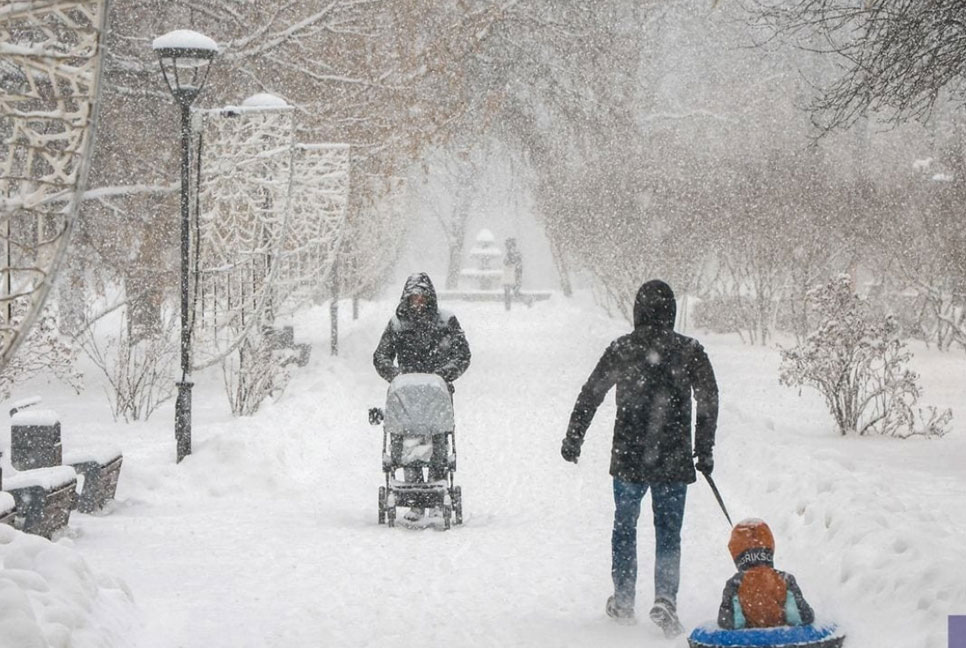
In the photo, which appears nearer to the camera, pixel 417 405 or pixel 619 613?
pixel 619 613

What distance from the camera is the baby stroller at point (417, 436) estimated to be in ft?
29.7

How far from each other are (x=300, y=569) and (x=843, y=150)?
3718 centimetres

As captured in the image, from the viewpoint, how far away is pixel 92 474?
9.33 metres

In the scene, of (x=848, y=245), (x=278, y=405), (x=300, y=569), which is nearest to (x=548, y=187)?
(x=848, y=245)

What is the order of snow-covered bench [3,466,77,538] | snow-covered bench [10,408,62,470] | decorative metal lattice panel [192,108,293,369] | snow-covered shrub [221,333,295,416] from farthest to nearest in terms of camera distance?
decorative metal lattice panel [192,108,293,369]
snow-covered shrub [221,333,295,416]
snow-covered bench [10,408,62,470]
snow-covered bench [3,466,77,538]

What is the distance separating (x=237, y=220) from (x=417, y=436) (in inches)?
294

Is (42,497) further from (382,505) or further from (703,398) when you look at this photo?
(703,398)

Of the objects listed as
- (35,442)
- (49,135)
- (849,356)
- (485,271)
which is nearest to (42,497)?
(35,442)

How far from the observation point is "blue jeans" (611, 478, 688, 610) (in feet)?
20.4

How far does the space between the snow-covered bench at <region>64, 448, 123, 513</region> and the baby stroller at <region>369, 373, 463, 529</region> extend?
85.7 inches

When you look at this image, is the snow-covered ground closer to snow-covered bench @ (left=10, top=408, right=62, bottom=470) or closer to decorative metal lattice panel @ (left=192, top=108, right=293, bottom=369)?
snow-covered bench @ (left=10, top=408, right=62, bottom=470)

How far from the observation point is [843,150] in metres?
41.5

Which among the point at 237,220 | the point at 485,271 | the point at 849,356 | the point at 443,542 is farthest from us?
the point at 485,271

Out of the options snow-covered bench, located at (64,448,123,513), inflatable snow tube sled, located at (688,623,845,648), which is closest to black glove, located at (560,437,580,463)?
inflatable snow tube sled, located at (688,623,845,648)
